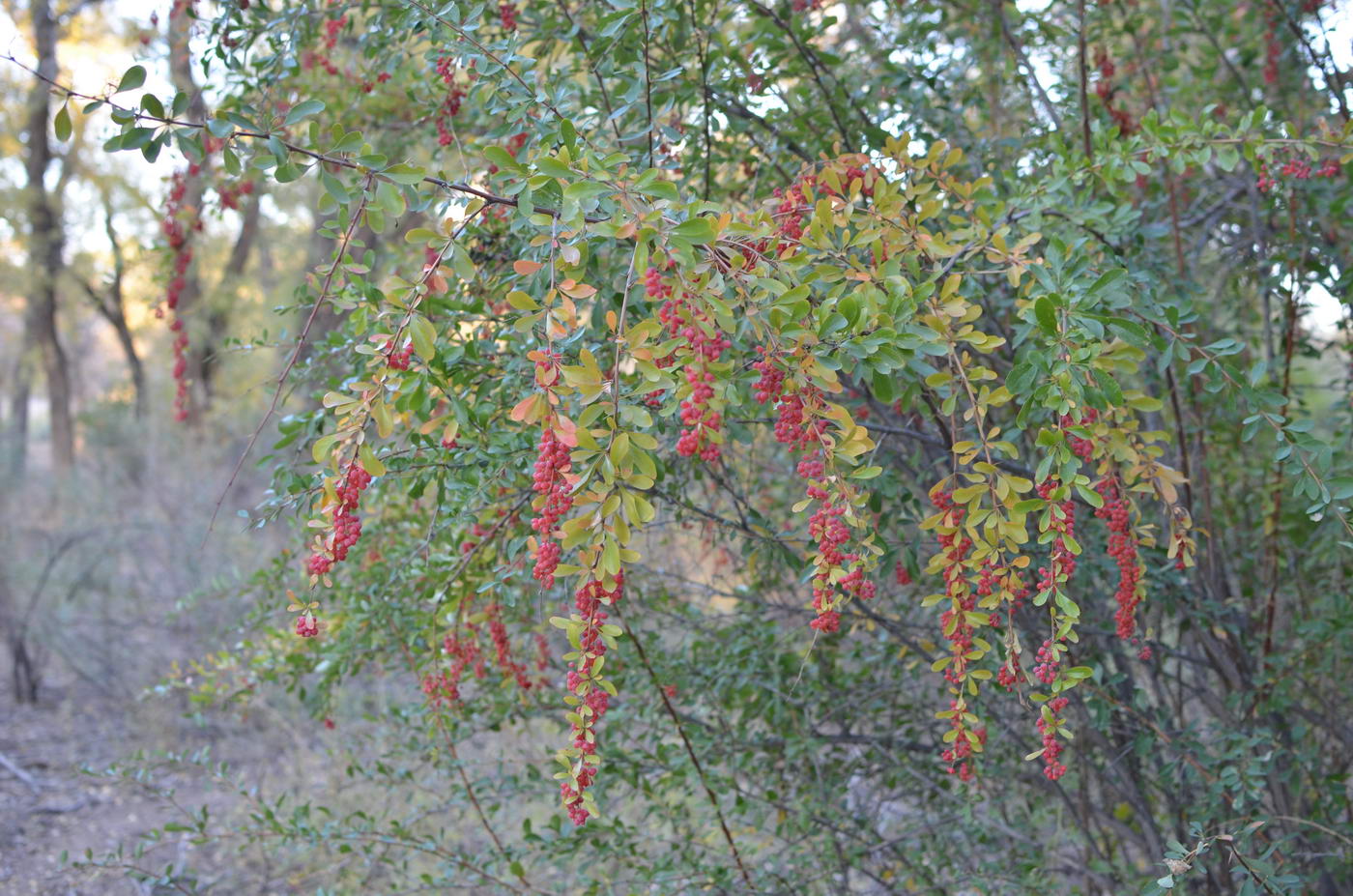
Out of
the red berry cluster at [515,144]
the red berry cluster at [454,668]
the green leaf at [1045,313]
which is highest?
the red berry cluster at [515,144]

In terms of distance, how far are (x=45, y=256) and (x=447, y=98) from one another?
1267 cm

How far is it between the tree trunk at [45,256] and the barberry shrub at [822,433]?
10499 millimetres

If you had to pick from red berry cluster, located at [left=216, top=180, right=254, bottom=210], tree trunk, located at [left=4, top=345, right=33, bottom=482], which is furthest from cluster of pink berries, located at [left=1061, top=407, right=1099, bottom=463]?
tree trunk, located at [left=4, top=345, right=33, bottom=482]

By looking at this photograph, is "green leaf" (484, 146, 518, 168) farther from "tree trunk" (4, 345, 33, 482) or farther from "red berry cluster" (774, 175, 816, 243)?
"tree trunk" (4, 345, 33, 482)

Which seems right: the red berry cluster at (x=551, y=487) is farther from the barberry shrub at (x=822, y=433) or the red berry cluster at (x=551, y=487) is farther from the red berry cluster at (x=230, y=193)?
the red berry cluster at (x=230, y=193)

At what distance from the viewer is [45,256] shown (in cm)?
1248

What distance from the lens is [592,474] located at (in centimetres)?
125

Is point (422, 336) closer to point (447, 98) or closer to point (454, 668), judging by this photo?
point (454, 668)

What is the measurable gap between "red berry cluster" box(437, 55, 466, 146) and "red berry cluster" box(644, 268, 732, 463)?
30.7 inches

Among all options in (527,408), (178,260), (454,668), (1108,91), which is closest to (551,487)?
(527,408)

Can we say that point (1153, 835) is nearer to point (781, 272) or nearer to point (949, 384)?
point (949, 384)

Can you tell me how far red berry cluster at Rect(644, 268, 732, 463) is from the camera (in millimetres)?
1293

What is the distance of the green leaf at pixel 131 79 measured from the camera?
127cm

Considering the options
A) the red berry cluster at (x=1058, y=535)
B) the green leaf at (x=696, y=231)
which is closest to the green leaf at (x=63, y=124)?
the green leaf at (x=696, y=231)
